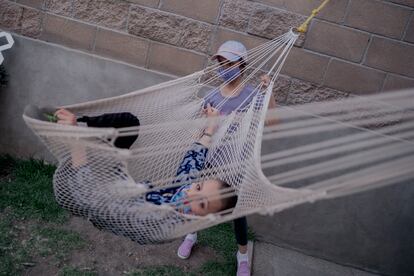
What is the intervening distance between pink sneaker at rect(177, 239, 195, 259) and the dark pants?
310mm

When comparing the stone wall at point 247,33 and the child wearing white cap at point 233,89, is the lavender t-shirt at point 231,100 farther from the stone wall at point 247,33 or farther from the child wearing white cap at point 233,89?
the stone wall at point 247,33

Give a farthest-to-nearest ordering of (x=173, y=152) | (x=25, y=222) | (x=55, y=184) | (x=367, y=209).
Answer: (x=367, y=209) → (x=25, y=222) → (x=173, y=152) → (x=55, y=184)

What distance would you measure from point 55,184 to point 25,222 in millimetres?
790

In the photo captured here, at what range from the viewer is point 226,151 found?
1.93 metres

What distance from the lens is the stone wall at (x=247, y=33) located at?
7.89 feet

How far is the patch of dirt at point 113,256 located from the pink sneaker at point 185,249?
3cm

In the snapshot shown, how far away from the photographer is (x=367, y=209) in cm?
260

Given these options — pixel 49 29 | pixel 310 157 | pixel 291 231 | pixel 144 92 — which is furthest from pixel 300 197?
pixel 49 29

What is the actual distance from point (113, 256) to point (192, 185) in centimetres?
69

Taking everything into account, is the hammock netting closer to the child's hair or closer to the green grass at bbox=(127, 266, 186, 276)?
the child's hair

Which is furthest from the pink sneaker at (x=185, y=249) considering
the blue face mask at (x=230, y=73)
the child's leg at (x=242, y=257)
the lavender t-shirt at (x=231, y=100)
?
the blue face mask at (x=230, y=73)

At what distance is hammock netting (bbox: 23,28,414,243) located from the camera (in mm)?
1467

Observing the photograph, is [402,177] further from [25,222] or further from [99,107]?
[25,222]

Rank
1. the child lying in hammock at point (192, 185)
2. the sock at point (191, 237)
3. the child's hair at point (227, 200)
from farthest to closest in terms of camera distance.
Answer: the sock at point (191, 237) → the child's hair at point (227, 200) → the child lying in hammock at point (192, 185)
